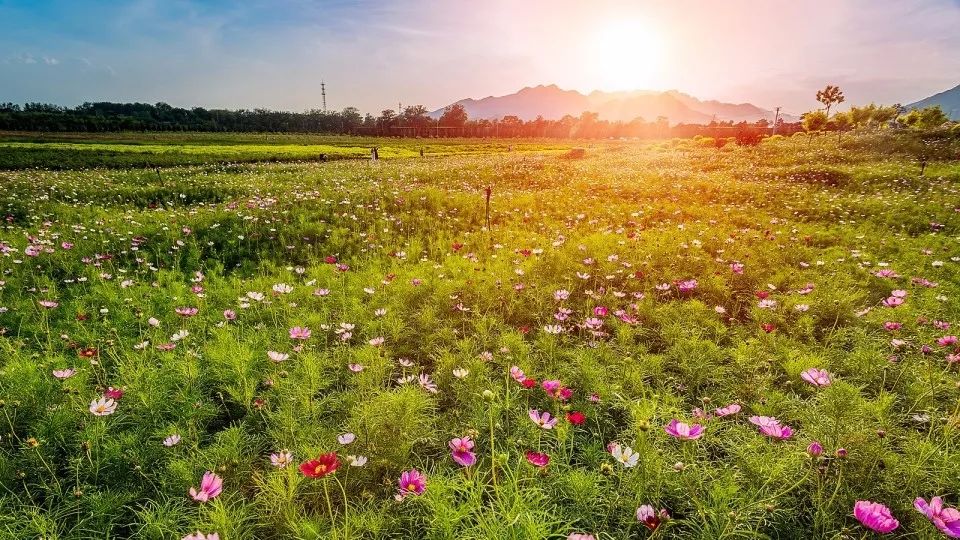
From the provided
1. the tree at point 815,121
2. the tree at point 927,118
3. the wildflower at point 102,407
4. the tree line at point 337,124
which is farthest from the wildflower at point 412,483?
the tree line at point 337,124

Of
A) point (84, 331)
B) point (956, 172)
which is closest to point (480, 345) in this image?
point (84, 331)

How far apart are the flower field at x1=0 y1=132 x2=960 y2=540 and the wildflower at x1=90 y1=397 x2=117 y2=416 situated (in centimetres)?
6

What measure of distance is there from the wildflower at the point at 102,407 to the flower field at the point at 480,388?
0.21 feet

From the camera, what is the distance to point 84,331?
12.1 ft

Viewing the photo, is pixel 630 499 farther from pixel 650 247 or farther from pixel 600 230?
pixel 600 230

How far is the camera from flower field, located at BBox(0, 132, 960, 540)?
2.04m

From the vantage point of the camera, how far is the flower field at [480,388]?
2.04m

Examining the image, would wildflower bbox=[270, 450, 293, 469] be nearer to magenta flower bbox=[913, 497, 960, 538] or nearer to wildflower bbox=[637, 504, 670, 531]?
wildflower bbox=[637, 504, 670, 531]

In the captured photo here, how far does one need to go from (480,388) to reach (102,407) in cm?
214

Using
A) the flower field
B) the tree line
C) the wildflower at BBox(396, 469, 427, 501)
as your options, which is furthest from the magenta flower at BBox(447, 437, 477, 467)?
the tree line

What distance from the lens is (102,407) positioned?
7.74 feet

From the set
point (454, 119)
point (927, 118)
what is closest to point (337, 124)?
point (454, 119)

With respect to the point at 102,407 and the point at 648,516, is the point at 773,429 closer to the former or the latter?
the point at 648,516

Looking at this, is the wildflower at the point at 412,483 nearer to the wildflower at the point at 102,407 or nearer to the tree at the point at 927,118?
the wildflower at the point at 102,407
